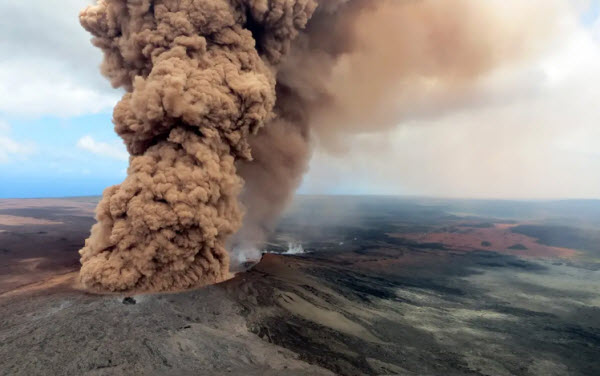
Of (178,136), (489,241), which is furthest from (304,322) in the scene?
(489,241)

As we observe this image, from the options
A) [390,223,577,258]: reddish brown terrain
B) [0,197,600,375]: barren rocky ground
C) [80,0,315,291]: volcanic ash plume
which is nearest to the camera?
[0,197,600,375]: barren rocky ground

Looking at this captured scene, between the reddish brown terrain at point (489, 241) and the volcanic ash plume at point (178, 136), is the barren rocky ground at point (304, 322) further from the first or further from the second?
the reddish brown terrain at point (489, 241)

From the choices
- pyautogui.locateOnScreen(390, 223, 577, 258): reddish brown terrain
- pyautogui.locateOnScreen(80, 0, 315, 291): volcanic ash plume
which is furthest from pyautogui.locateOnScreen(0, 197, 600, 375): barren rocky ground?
pyautogui.locateOnScreen(390, 223, 577, 258): reddish brown terrain

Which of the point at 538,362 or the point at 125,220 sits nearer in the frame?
the point at 538,362

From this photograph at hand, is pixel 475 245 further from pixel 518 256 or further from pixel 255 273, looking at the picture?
pixel 255 273

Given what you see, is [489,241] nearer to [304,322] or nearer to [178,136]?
[304,322]

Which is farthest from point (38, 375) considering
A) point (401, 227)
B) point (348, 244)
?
point (401, 227)

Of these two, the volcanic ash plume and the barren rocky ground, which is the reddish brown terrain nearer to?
the barren rocky ground

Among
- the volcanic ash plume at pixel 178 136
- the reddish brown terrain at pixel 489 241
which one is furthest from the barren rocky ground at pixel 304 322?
the reddish brown terrain at pixel 489 241
